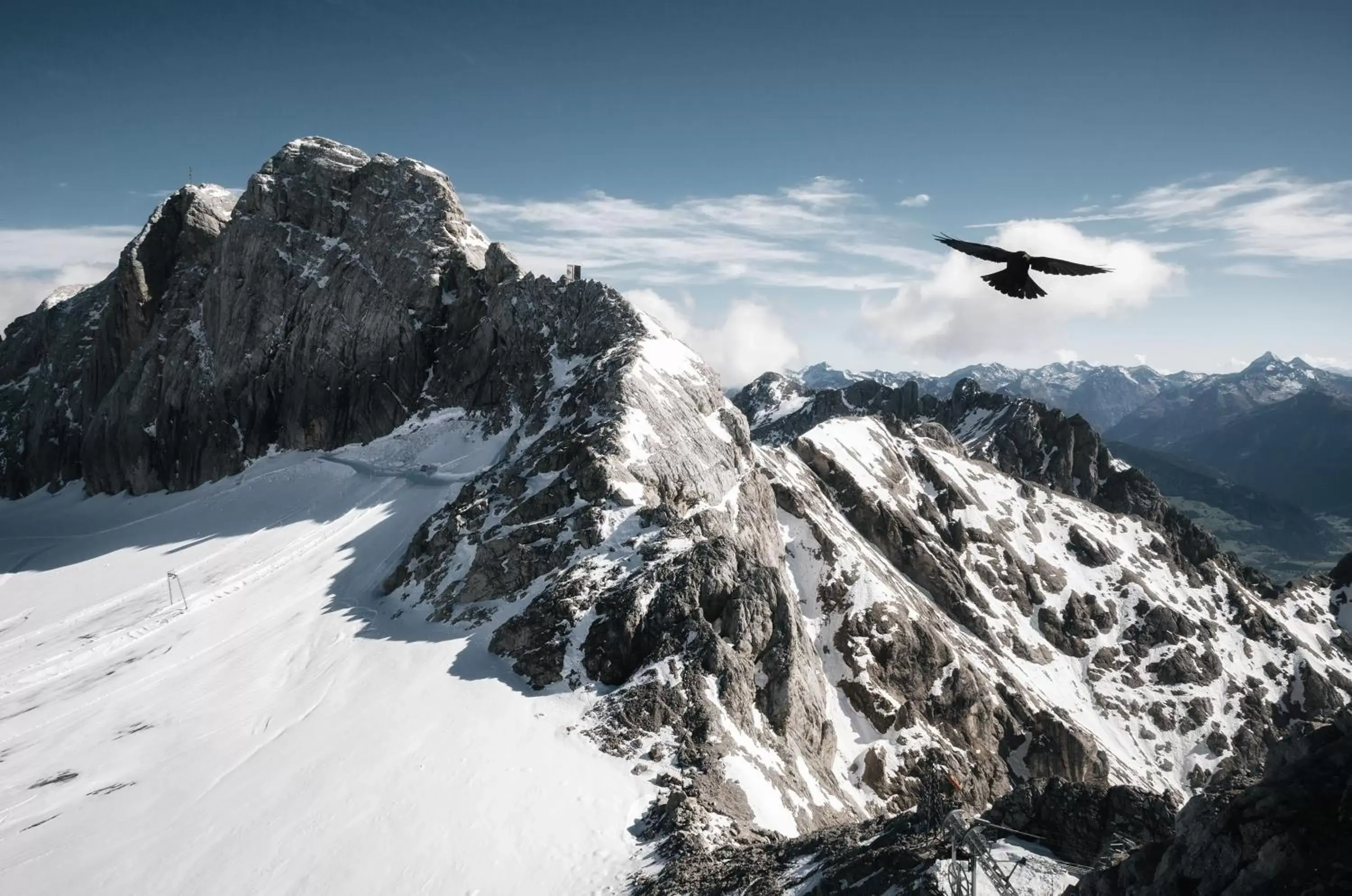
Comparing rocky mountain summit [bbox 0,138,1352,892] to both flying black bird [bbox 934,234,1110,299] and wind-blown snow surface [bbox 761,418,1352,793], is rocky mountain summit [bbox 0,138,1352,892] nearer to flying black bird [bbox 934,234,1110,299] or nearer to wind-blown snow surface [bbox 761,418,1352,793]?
wind-blown snow surface [bbox 761,418,1352,793]

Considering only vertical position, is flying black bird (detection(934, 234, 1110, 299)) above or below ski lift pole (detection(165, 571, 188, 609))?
above

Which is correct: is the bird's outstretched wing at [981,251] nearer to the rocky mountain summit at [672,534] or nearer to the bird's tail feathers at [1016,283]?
the bird's tail feathers at [1016,283]

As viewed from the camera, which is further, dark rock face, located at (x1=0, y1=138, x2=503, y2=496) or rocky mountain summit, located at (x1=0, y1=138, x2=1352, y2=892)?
dark rock face, located at (x1=0, y1=138, x2=503, y2=496)

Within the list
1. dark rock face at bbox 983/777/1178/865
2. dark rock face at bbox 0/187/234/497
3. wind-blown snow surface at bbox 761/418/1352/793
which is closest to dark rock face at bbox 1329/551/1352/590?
wind-blown snow surface at bbox 761/418/1352/793

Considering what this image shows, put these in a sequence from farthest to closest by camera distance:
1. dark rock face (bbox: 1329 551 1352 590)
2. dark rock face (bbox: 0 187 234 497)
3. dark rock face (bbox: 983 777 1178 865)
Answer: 1. dark rock face (bbox: 1329 551 1352 590)
2. dark rock face (bbox: 0 187 234 497)
3. dark rock face (bbox: 983 777 1178 865)

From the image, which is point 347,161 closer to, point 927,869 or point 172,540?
point 172,540

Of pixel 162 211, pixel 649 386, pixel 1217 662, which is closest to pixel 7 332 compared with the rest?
pixel 162 211
